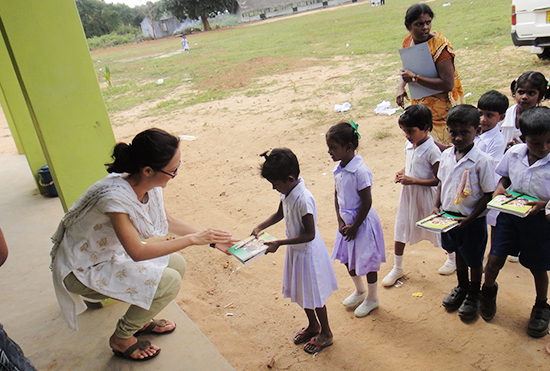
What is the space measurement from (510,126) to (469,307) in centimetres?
156

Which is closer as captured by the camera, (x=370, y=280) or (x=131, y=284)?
(x=131, y=284)

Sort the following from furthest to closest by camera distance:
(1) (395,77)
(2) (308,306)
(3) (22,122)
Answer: (1) (395,77)
(3) (22,122)
(2) (308,306)

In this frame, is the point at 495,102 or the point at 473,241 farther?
the point at 495,102

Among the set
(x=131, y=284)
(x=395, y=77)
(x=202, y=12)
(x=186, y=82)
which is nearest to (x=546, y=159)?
(x=131, y=284)

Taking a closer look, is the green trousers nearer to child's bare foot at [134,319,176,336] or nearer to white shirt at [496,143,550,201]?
child's bare foot at [134,319,176,336]

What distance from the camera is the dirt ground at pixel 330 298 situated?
2.61 m

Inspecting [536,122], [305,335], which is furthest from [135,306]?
[536,122]

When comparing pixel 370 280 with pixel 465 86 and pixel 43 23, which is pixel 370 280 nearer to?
pixel 43 23

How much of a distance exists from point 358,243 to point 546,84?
1.89 meters

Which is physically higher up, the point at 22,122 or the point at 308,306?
the point at 22,122

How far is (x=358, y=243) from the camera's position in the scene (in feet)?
9.34

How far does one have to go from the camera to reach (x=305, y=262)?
8.50 feet

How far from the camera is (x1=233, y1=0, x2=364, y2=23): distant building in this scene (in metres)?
49.6

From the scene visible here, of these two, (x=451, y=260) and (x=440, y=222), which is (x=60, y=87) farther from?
(x=451, y=260)
